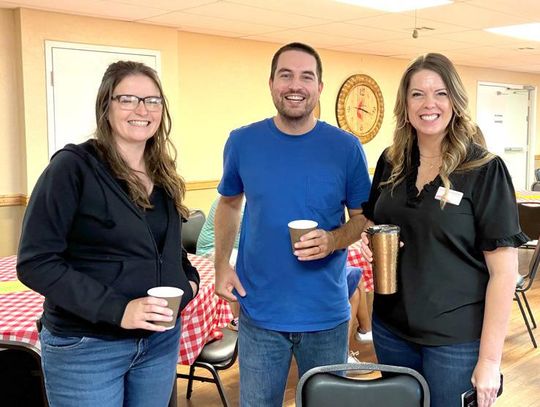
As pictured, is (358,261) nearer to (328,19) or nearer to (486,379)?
(486,379)

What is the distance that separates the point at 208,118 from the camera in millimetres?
6074

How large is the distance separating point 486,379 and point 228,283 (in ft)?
2.74

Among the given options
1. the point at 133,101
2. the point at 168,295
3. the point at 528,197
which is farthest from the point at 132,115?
the point at 528,197

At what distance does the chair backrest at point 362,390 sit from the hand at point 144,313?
38cm

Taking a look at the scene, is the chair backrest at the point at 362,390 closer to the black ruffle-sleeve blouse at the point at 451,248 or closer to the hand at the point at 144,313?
the black ruffle-sleeve blouse at the point at 451,248

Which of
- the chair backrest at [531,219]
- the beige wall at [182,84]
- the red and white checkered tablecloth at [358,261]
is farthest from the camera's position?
the chair backrest at [531,219]

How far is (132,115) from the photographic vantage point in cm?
153

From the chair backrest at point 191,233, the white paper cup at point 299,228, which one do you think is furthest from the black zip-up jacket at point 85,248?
the chair backrest at point 191,233

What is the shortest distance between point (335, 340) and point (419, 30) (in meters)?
4.63

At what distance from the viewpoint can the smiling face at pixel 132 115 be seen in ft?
5.01

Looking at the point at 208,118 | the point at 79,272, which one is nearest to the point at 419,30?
the point at 208,118

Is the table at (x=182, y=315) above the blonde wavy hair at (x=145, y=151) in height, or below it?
below

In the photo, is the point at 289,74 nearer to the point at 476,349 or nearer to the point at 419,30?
the point at 476,349

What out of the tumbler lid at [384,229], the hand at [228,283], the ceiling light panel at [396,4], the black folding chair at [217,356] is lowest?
the black folding chair at [217,356]
